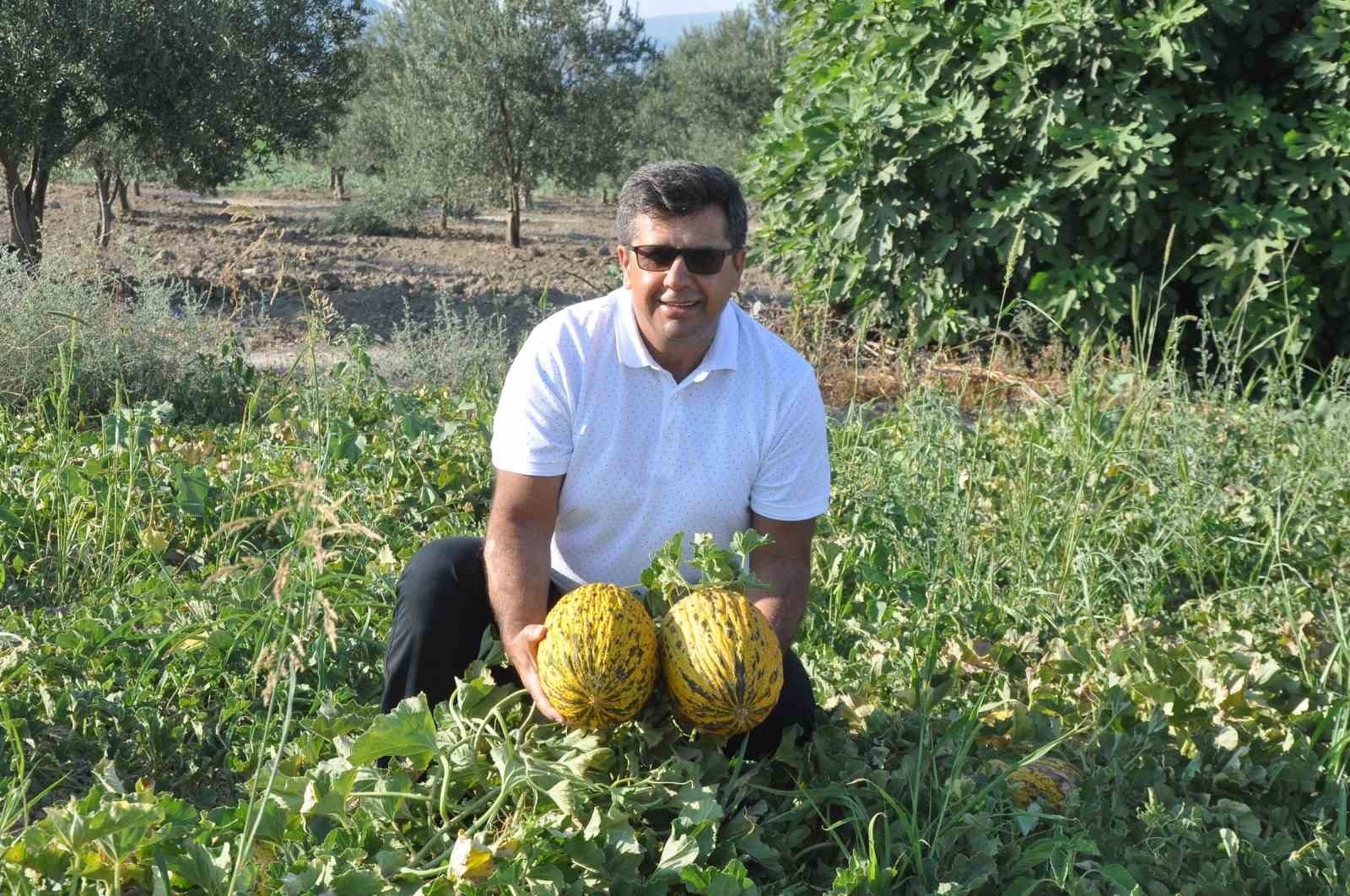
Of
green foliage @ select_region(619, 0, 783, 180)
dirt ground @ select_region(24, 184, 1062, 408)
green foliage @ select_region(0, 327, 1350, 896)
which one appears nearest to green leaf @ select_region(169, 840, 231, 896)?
green foliage @ select_region(0, 327, 1350, 896)

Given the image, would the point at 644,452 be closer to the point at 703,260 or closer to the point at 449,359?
the point at 703,260

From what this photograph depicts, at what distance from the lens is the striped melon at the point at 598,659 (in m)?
2.08

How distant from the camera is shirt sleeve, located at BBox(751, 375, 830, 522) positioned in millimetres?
2650

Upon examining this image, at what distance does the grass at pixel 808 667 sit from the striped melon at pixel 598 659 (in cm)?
7

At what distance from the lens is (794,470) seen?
104 inches

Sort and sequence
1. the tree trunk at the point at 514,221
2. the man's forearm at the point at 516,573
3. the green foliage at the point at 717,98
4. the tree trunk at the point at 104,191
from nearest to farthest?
the man's forearm at the point at 516,573 → the tree trunk at the point at 104,191 → the tree trunk at the point at 514,221 → the green foliage at the point at 717,98

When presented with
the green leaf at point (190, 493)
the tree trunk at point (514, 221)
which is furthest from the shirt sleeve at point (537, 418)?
the tree trunk at point (514, 221)

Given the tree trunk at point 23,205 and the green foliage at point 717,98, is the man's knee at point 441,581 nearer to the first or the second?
the tree trunk at point 23,205

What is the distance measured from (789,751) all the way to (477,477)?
7.64 feet

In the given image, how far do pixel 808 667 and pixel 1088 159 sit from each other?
3821 mm

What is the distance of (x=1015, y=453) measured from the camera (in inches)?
181

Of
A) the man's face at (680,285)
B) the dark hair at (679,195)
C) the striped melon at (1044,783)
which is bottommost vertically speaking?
the striped melon at (1044,783)

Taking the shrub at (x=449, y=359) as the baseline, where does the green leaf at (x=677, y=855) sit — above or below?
below

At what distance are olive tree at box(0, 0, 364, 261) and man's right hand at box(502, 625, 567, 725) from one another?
26.1 ft
